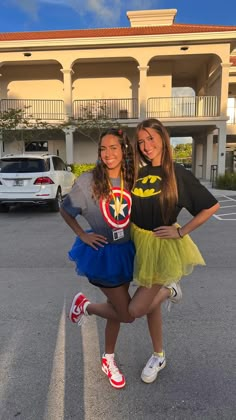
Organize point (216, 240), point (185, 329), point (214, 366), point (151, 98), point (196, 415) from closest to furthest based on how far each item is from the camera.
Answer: point (196, 415), point (214, 366), point (185, 329), point (216, 240), point (151, 98)

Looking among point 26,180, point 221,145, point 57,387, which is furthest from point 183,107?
point 57,387

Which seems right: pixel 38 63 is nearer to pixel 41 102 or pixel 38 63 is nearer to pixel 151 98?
pixel 41 102

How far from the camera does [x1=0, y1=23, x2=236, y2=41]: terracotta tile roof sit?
717 inches

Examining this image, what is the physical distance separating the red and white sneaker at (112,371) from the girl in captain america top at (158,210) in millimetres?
505

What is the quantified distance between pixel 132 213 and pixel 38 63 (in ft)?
65.8

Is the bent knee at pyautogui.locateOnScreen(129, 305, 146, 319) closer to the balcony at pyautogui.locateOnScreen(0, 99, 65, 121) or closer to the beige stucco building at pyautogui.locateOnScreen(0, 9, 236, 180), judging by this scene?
the beige stucco building at pyautogui.locateOnScreen(0, 9, 236, 180)

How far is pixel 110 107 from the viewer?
20328 millimetres

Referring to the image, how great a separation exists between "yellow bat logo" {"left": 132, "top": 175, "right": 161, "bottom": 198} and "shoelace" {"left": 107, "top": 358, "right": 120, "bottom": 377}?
4.04 ft

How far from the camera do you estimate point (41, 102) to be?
20781 mm

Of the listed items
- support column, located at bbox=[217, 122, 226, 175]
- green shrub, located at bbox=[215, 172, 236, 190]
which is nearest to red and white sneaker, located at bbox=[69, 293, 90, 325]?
green shrub, located at bbox=[215, 172, 236, 190]

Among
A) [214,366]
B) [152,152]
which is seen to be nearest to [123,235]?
[152,152]

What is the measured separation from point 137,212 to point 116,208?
0.44 ft

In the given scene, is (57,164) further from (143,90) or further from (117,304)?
(143,90)

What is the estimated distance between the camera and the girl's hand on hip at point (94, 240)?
2238 millimetres
